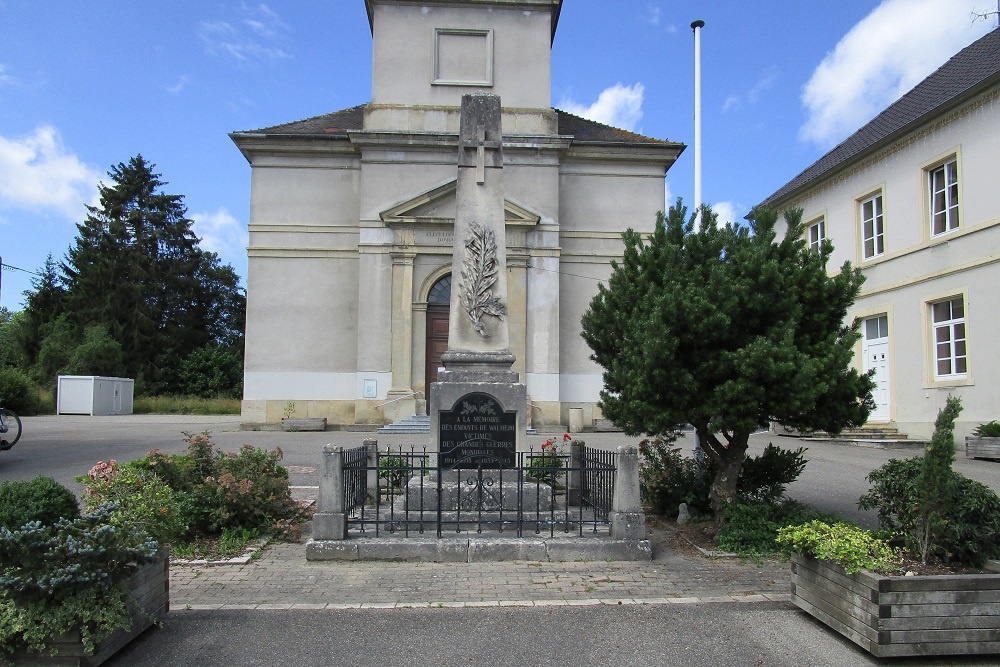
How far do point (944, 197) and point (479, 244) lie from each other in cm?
1506

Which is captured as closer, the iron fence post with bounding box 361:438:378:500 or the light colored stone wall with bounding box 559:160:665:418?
the iron fence post with bounding box 361:438:378:500

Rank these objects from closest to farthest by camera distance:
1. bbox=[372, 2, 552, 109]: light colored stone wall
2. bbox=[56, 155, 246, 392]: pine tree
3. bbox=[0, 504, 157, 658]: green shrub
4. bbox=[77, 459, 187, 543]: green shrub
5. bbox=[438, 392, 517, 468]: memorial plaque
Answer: bbox=[0, 504, 157, 658]: green shrub, bbox=[77, 459, 187, 543]: green shrub, bbox=[438, 392, 517, 468]: memorial plaque, bbox=[372, 2, 552, 109]: light colored stone wall, bbox=[56, 155, 246, 392]: pine tree

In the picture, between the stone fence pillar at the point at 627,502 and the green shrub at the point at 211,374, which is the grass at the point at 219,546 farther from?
the green shrub at the point at 211,374

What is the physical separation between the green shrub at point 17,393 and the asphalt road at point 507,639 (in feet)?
104

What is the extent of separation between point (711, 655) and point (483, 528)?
3.25 metres

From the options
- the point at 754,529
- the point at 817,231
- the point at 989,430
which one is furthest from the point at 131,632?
the point at 817,231

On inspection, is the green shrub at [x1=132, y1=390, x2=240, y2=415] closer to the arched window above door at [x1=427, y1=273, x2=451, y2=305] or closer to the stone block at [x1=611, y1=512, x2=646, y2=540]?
the arched window above door at [x1=427, y1=273, x2=451, y2=305]

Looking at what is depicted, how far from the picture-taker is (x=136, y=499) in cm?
582

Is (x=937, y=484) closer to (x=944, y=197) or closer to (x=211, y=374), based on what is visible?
(x=944, y=197)

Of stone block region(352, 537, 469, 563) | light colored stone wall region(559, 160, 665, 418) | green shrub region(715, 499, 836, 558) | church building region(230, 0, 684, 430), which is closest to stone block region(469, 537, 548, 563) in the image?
stone block region(352, 537, 469, 563)

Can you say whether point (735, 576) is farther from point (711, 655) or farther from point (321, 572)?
point (321, 572)

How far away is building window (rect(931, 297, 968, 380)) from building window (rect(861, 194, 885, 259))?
2.96 m

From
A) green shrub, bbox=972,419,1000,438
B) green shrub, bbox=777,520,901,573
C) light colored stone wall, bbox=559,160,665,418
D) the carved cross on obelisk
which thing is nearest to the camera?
green shrub, bbox=777,520,901,573

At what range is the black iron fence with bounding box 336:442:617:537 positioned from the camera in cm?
723
